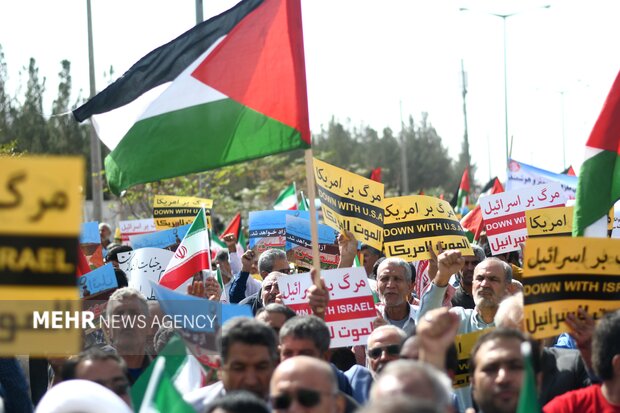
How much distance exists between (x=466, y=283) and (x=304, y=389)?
5.53m

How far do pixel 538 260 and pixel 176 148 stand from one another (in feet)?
7.32

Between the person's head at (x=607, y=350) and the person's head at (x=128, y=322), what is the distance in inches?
110

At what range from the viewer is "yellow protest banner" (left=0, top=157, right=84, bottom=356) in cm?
424

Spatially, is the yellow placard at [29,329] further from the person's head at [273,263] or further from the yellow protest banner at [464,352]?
the person's head at [273,263]

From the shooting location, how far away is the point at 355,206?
10.6m

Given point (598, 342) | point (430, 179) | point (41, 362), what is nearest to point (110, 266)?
point (41, 362)

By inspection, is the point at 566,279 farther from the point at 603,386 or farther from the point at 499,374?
the point at 499,374

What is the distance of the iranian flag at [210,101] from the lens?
686 cm

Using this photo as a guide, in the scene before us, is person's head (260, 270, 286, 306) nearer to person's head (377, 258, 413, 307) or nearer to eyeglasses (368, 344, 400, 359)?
person's head (377, 258, 413, 307)

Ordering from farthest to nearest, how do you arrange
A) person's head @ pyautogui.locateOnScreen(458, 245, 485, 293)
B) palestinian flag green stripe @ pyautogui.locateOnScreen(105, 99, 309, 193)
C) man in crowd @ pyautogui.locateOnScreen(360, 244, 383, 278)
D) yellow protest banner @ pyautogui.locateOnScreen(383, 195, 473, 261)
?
man in crowd @ pyautogui.locateOnScreen(360, 244, 383, 278), yellow protest banner @ pyautogui.locateOnScreen(383, 195, 473, 261), person's head @ pyautogui.locateOnScreen(458, 245, 485, 293), palestinian flag green stripe @ pyautogui.locateOnScreen(105, 99, 309, 193)

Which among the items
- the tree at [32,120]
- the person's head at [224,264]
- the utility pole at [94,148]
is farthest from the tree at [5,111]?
the person's head at [224,264]

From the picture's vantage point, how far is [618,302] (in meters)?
6.00

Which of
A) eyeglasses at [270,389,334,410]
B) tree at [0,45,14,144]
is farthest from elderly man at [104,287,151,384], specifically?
tree at [0,45,14,144]

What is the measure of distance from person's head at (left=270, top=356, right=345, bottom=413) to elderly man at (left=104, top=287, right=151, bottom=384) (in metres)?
2.33
